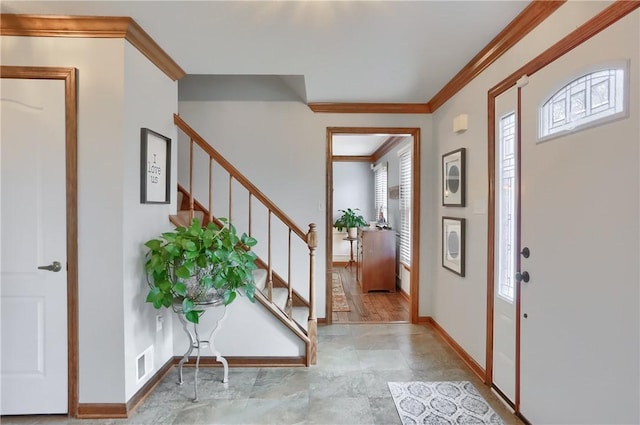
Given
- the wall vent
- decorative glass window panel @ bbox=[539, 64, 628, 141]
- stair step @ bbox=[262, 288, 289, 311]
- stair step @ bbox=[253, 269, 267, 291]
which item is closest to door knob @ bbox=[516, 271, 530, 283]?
decorative glass window panel @ bbox=[539, 64, 628, 141]

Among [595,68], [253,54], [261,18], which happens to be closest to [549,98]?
[595,68]

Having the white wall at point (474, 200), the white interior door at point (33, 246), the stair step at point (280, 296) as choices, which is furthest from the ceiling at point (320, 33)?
the stair step at point (280, 296)

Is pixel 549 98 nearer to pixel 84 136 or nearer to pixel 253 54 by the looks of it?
pixel 253 54

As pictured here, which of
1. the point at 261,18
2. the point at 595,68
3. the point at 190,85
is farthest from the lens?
the point at 190,85

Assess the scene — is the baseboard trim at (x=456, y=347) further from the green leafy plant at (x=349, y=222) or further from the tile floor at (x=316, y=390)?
the green leafy plant at (x=349, y=222)

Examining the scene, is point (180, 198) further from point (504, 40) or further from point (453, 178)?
Result: point (504, 40)

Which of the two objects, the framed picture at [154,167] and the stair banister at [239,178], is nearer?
the framed picture at [154,167]

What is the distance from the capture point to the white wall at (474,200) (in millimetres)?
2072

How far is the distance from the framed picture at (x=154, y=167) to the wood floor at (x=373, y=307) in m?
2.34

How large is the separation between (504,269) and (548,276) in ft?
1.53

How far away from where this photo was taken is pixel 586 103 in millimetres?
1486

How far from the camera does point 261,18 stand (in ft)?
6.25

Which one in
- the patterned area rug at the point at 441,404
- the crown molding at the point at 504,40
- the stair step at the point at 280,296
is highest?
the crown molding at the point at 504,40

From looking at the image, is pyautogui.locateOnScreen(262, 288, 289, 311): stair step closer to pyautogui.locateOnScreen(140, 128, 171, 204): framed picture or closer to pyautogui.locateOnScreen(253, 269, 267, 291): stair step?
pyautogui.locateOnScreen(253, 269, 267, 291): stair step
